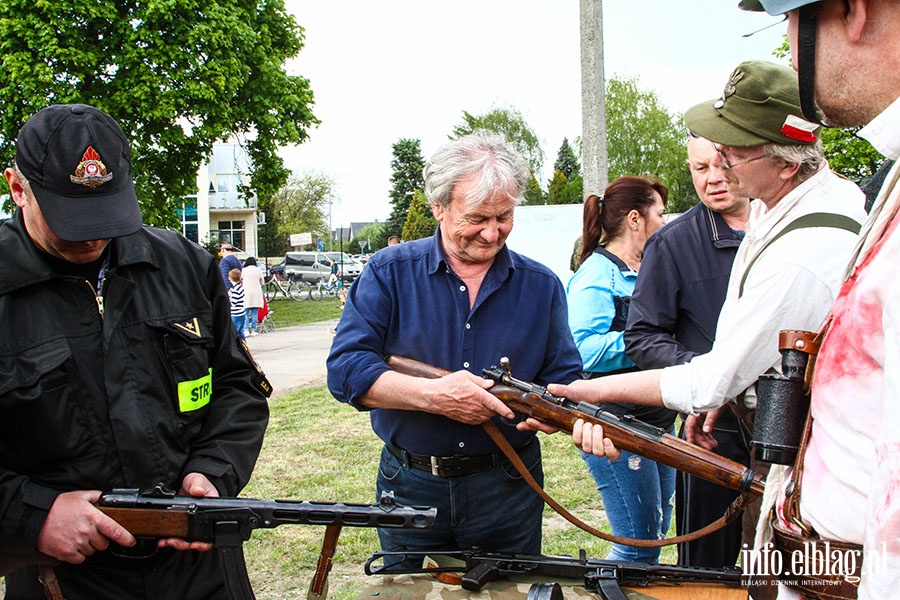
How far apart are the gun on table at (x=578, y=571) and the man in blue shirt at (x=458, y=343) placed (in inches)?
12.7

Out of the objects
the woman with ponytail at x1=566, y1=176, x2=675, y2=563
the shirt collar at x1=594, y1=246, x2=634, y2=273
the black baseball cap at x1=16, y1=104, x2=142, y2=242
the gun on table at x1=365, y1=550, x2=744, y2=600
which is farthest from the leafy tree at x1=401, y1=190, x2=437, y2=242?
the black baseball cap at x1=16, y1=104, x2=142, y2=242

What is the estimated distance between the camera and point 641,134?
63.1m

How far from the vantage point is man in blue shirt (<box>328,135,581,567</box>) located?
2.85 meters

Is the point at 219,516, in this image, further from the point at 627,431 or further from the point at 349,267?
the point at 349,267

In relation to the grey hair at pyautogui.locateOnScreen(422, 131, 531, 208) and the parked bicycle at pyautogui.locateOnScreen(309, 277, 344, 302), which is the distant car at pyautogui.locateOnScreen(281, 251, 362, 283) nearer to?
the parked bicycle at pyautogui.locateOnScreen(309, 277, 344, 302)

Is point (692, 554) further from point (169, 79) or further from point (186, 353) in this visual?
point (169, 79)

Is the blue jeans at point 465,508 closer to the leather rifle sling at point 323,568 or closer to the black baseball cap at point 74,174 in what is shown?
the leather rifle sling at point 323,568

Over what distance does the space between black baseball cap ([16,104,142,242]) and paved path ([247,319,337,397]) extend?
8479 millimetres

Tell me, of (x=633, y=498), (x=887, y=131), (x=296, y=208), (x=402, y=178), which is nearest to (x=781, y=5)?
(x=887, y=131)

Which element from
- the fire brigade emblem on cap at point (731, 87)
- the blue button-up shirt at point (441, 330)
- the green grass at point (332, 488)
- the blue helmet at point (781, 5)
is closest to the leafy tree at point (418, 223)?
the green grass at point (332, 488)

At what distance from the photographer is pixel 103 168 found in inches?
88.8

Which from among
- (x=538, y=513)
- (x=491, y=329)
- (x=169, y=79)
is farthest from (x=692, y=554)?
(x=169, y=79)

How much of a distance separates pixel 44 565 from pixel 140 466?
359 millimetres

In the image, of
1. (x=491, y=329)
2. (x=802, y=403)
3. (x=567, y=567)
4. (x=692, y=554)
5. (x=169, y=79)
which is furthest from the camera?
(x=169, y=79)
